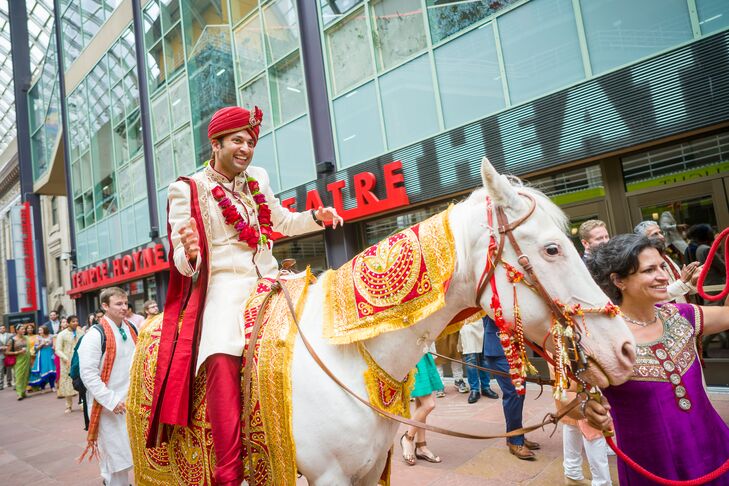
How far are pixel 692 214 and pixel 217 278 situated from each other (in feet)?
20.1

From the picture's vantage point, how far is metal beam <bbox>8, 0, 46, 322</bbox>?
2298 cm

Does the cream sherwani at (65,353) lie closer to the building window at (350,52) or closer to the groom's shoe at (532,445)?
the building window at (350,52)

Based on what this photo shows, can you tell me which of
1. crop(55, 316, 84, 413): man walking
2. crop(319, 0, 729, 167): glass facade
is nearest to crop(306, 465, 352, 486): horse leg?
crop(319, 0, 729, 167): glass facade

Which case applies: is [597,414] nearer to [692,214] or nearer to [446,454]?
[446,454]

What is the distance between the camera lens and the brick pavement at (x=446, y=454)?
12.5 feet

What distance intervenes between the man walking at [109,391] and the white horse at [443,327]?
283cm

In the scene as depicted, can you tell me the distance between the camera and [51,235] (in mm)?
23781

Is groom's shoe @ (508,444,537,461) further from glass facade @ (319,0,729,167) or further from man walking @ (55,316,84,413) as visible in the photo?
man walking @ (55,316,84,413)

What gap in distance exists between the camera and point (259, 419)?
1.87 m

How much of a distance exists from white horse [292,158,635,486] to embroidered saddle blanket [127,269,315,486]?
0.18 feet

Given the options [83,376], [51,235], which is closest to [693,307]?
[83,376]

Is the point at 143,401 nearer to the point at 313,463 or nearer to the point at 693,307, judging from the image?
the point at 313,463

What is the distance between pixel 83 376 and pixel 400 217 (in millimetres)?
6000

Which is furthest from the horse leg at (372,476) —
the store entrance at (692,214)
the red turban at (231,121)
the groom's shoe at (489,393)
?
the store entrance at (692,214)
